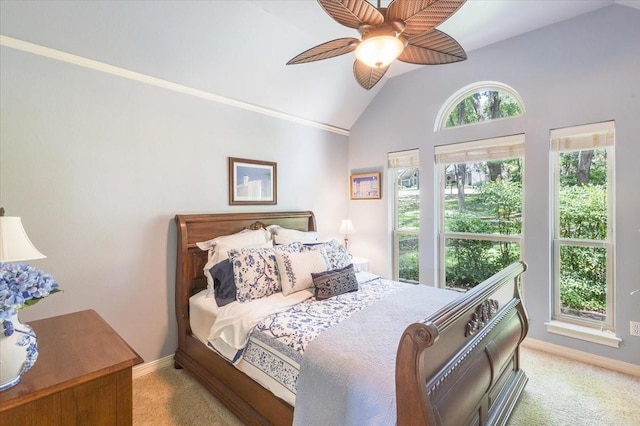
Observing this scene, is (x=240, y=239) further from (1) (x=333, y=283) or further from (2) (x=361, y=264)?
(2) (x=361, y=264)

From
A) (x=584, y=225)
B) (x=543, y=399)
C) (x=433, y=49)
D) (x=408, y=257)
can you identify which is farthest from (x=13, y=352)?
(x=584, y=225)

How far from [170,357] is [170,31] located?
2.75 m

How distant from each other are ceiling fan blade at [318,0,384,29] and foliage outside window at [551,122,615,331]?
7.94 feet

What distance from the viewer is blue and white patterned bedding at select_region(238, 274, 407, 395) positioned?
1.61 m

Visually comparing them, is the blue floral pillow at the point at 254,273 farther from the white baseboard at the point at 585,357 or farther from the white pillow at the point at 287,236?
the white baseboard at the point at 585,357

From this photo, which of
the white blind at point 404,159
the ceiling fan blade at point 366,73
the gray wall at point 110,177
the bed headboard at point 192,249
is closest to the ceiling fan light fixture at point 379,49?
the ceiling fan blade at point 366,73

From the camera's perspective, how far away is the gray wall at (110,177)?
2029 millimetres

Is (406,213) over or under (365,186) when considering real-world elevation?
under

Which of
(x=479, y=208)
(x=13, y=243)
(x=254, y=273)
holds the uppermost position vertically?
(x=479, y=208)

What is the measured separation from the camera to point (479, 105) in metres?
3.36

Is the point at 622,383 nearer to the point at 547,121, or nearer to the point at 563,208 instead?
the point at 563,208

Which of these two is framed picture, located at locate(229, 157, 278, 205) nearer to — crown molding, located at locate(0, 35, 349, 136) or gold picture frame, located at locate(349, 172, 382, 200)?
crown molding, located at locate(0, 35, 349, 136)

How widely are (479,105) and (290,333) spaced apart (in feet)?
10.5

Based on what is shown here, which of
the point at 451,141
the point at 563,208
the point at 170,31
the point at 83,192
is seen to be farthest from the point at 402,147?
the point at 83,192
